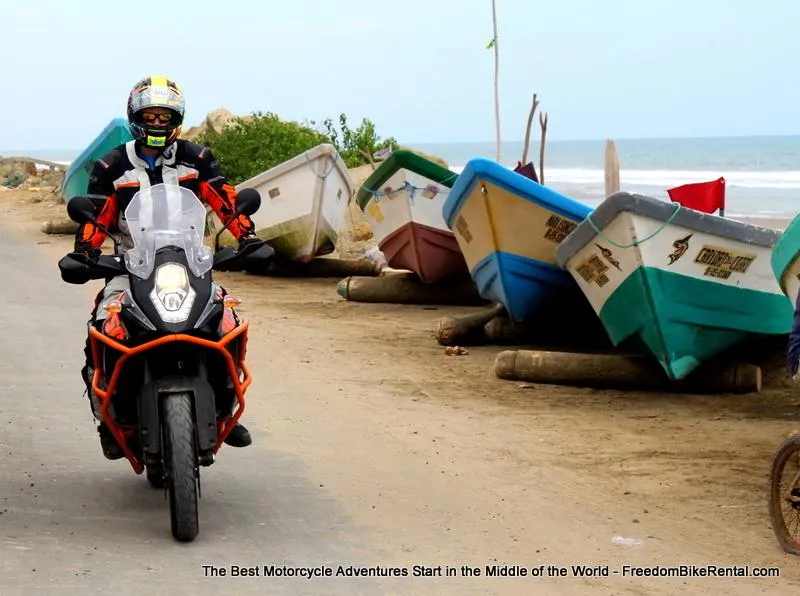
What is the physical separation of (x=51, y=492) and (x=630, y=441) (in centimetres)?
336

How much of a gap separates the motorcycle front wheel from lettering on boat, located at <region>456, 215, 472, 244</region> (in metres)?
5.69

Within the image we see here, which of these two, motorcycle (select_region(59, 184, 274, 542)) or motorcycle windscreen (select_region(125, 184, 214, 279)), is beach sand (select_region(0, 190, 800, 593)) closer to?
motorcycle (select_region(59, 184, 274, 542))

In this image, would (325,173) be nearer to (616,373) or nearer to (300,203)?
(300,203)

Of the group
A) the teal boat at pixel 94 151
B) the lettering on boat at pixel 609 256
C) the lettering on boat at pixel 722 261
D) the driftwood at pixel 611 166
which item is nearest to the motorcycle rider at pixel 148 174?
the lettering on boat at pixel 609 256

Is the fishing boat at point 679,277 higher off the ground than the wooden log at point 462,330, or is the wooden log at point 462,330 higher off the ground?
the fishing boat at point 679,277

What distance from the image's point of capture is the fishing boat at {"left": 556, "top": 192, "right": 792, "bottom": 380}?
8.91 metres

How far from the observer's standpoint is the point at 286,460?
23.1 ft

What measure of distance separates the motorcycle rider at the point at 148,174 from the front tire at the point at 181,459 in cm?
60

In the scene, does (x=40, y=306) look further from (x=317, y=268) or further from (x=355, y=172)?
(x=355, y=172)

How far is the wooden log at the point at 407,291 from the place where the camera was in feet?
45.9

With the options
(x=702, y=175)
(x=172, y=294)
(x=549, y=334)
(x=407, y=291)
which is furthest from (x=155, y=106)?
(x=702, y=175)

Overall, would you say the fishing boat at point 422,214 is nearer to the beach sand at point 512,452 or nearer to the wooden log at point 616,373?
the beach sand at point 512,452

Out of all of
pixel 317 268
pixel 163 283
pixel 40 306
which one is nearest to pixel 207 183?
pixel 163 283

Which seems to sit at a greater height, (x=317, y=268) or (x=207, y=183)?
(x=207, y=183)
